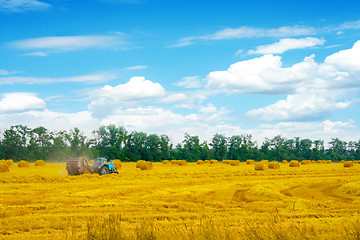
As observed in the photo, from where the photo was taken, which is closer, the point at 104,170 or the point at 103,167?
the point at 103,167

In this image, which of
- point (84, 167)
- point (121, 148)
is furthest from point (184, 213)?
point (121, 148)

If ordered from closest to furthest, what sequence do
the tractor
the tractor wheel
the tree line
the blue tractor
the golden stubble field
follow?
the golden stubble field → the tractor → the tractor wheel → the blue tractor → the tree line

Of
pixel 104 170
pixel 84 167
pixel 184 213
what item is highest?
pixel 84 167

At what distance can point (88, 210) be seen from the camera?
1402cm

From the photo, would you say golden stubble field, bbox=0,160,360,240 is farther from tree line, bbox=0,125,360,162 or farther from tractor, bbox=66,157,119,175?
tree line, bbox=0,125,360,162

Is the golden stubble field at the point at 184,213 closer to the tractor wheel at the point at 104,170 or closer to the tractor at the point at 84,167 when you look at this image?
the tractor at the point at 84,167

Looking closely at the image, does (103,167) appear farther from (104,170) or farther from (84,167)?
(84,167)

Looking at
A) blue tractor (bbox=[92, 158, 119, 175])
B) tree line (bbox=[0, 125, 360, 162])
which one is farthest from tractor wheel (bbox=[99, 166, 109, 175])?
tree line (bbox=[0, 125, 360, 162])

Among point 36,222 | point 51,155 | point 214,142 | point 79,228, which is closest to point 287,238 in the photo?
point 79,228

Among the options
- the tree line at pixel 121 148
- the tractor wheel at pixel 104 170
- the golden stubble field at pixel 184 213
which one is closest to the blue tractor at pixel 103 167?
the tractor wheel at pixel 104 170

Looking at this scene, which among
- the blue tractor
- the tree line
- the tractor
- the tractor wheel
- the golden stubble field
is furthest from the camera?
the tree line

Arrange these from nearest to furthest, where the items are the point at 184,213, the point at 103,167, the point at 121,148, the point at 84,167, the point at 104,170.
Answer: the point at 184,213 → the point at 103,167 → the point at 104,170 → the point at 84,167 → the point at 121,148

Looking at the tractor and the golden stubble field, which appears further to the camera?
the tractor

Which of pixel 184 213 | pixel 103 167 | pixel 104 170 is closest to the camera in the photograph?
pixel 184 213
